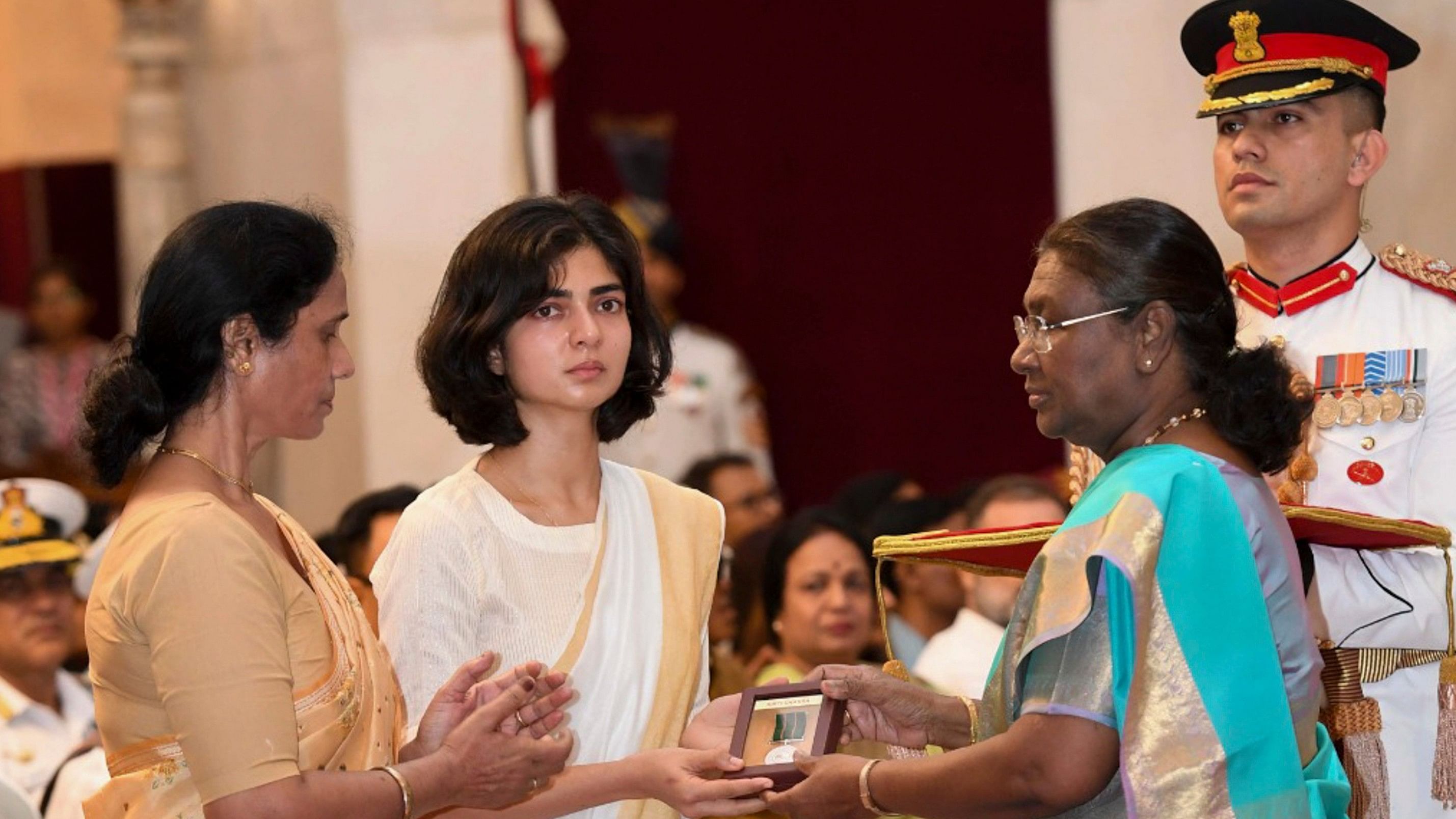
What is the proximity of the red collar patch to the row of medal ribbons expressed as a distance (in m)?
0.12

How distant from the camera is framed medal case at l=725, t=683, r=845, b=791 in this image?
11.4 ft

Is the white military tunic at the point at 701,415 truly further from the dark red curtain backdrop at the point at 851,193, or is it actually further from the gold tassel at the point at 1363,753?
the gold tassel at the point at 1363,753

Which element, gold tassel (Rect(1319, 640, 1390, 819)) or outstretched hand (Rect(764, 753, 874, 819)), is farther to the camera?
gold tassel (Rect(1319, 640, 1390, 819))

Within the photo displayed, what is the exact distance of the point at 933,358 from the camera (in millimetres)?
8766

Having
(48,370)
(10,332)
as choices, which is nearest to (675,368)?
(48,370)

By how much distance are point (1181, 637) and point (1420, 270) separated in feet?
5.05

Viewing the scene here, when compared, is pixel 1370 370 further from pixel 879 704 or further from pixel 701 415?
pixel 701 415

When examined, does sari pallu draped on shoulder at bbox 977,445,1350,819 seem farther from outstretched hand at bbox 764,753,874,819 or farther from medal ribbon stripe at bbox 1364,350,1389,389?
medal ribbon stripe at bbox 1364,350,1389,389

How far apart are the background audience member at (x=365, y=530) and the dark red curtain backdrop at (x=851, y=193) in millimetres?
3057

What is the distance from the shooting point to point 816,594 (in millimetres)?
5938

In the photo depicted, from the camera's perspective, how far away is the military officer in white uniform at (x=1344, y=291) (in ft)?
13.2

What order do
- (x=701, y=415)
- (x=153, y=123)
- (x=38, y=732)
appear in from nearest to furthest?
(x=38, y=732), (x=701, y=415), (x=153, y=123)

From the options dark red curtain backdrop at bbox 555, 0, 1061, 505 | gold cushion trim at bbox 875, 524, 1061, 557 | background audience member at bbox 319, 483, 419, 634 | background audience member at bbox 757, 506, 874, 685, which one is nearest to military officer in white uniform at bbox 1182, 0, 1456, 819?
gold cushion trim at bbox 875, 524, 1061, 557

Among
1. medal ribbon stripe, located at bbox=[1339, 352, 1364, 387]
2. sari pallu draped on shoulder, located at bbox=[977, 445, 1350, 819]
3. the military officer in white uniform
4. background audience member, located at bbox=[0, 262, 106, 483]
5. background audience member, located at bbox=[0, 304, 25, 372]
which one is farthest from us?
background audience member, located at bbox=[0, 304, 25, 372]
